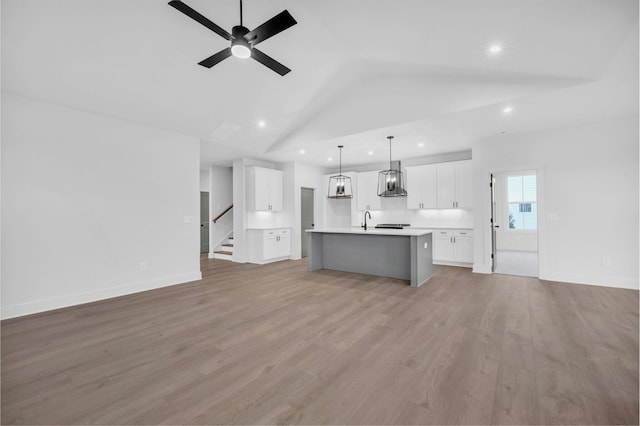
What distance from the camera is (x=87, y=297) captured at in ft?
13.0

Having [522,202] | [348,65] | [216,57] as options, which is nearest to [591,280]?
[522,202]

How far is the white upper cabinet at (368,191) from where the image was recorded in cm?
788

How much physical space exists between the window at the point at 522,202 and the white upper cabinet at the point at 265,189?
25.0 feet

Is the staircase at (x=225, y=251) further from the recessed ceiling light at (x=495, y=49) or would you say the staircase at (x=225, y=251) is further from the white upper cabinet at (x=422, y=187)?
the recessed ceiling light at (x=495, y=49)

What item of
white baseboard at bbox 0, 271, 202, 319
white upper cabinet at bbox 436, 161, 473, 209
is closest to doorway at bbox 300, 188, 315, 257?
white baseboard at bbox 0, 271, 202, 319

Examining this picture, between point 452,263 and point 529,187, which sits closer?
point 452,263

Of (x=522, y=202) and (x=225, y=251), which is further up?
(x=522, y=202)

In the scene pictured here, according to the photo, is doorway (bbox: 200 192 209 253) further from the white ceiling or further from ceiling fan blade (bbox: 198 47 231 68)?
ceiling fan blade (bbox: 198 47 231 68)

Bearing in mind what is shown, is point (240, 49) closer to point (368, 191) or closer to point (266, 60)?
point (266, 60)

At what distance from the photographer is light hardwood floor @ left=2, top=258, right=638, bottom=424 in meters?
1.74

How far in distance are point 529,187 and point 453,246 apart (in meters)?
4.77

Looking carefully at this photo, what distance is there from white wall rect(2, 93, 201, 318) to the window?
9.69 m

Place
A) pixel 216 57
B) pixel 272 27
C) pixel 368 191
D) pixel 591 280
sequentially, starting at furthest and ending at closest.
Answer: pixel 368 191 → pixel 591 280 → pixel 216 57 → pixel 272 27

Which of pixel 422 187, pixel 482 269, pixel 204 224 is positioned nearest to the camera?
pixel 482 269
